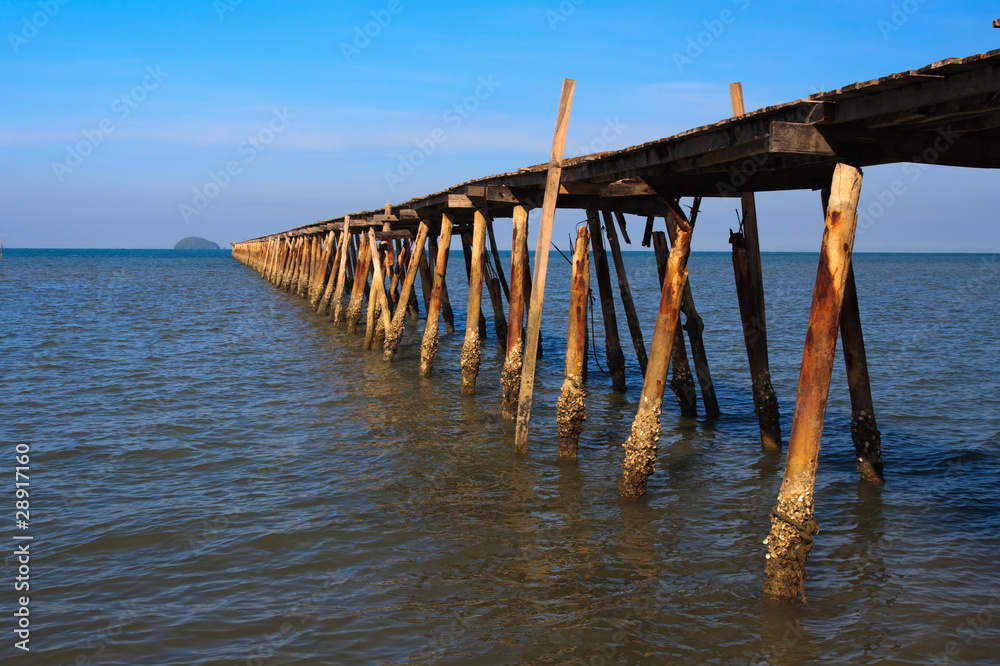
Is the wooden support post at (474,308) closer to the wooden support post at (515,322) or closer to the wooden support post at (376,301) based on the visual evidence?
the wooden support post at (515,322)

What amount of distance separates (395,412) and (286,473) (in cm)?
271

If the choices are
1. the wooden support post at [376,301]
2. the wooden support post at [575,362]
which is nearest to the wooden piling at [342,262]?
the wooden support post at [376,301]

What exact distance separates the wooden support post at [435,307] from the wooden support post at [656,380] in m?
5.50

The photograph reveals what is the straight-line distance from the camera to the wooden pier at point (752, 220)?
431cm

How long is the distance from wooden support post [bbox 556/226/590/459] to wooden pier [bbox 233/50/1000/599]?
0.6 inches

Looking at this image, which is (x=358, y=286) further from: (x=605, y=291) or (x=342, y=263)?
(x=605, y=291)

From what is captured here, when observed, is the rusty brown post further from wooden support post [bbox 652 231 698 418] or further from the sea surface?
wooden support post [bbox 652 231 698 418]

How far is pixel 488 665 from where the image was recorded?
12.9ft

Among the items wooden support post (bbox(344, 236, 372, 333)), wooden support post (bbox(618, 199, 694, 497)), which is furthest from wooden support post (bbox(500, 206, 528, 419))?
wooden support post (bbox(344, 236, 372, 333))

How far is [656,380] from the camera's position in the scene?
6.00m

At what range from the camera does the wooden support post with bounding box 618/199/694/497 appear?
5973 mm

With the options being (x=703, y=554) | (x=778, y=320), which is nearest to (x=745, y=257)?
(x=703, y=554)

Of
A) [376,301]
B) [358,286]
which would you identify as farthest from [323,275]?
[376,301]

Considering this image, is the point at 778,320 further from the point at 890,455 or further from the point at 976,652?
the point at 976,652
